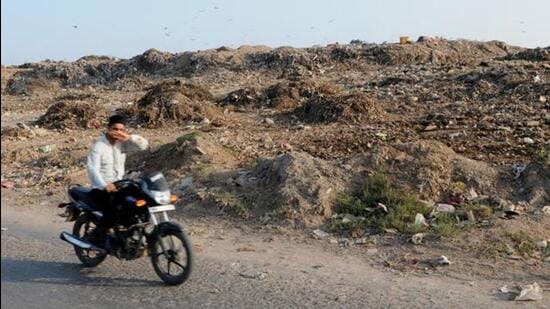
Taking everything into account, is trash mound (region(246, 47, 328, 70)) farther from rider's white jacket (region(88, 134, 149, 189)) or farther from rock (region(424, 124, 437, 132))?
rider's white jacket (region(88, 134, 149, 189))

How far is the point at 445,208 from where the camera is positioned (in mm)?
7047

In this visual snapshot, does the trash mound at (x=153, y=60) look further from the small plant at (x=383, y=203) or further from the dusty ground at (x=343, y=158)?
the small plant at (x=383, y=203)

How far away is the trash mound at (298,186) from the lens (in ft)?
23.4

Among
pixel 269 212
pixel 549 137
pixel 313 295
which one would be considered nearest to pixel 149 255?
pixel 313 295

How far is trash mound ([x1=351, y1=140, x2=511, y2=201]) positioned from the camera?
7.46 meters

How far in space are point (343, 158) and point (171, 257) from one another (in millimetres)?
4056

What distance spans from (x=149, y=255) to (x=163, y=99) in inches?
363

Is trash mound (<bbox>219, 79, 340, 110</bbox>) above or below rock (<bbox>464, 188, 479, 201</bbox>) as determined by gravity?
above

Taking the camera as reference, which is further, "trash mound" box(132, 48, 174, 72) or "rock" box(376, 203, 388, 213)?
"trash mound" box(132, 48, 174, 72)

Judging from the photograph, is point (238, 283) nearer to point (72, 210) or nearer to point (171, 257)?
point (171, 257)

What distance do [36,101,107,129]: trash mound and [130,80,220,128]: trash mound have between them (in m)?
0.86

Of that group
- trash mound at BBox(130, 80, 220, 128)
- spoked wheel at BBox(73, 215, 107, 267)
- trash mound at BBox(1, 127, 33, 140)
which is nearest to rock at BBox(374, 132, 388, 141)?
trash mound at BBox(130, 80, 220, 128)

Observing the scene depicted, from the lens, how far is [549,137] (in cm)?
952

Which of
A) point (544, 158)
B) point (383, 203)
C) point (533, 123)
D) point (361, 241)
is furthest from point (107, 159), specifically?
point (533, 123)
